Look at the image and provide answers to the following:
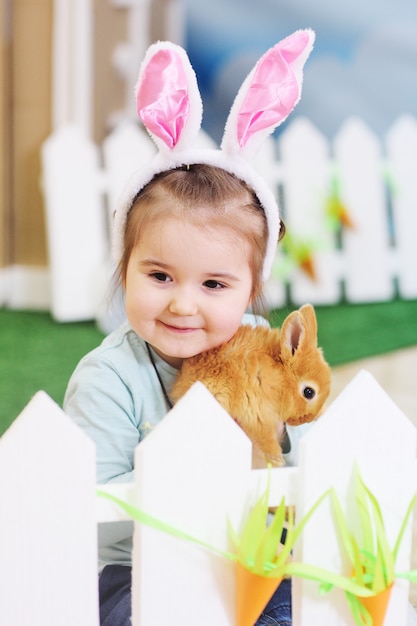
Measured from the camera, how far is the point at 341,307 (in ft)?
11.1

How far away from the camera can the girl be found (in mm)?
953

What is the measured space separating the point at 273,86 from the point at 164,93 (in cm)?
13

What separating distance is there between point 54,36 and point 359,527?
9.12ft

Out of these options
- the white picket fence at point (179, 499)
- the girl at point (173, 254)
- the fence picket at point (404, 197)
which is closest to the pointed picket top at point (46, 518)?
the white picket fence at point (179, 499)

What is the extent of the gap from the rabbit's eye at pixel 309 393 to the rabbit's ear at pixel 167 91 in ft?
1.09

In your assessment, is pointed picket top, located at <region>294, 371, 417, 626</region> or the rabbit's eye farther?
the rabbit's eye

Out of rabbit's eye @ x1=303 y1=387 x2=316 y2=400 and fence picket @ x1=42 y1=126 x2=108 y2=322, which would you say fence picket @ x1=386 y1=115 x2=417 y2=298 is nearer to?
fence picket @ x1=42 y1=126 x2=108 y2=322

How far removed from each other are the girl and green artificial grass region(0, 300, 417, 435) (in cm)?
91

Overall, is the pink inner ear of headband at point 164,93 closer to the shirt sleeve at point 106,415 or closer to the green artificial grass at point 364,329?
the shirt sleeve at point 106,415

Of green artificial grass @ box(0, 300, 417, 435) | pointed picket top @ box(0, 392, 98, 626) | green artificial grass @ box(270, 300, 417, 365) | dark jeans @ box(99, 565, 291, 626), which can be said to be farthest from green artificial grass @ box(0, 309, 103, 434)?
pointed picket top @ box(0, 392, 98, 626)

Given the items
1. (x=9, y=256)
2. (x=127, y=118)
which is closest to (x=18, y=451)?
(x=9, y=256)

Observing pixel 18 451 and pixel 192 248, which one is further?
pixel 192 248

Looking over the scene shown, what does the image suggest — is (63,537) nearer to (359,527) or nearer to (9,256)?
(359,527)

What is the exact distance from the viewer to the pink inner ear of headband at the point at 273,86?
3.12 ft
